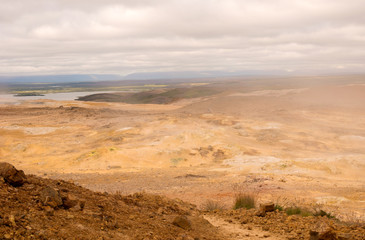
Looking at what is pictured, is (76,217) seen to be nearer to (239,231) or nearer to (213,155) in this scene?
(239,231)

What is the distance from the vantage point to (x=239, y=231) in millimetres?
6852

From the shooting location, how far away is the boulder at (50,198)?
5.33 meters

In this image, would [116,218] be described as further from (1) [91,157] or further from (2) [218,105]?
(2) [218,105]

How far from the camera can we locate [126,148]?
23.1 metres

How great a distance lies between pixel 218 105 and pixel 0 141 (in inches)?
1175

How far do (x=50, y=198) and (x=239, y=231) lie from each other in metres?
3.44

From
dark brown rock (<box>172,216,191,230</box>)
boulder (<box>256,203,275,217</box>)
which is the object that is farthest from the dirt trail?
dark brown rock (<box>172,216,191,230</box>)

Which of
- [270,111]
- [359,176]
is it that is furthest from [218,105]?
[359,176]

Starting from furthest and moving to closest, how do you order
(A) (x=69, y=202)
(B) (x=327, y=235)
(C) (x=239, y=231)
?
(C) (x=239, y=231)
(A) (x=69, y=202)
(B) (x=327, y=235)

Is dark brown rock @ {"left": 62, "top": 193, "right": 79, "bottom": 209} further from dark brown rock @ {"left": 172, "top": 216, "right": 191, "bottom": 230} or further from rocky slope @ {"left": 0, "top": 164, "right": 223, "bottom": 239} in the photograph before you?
dark brown rock @ {"left": 172, "top": 216, "right": 191, "bottom": 230}

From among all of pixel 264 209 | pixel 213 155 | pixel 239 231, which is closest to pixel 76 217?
pixel 239 231

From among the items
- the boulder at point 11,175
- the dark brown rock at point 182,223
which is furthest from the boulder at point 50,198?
the dark brown rock at point 182,223

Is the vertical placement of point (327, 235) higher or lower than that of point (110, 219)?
lower

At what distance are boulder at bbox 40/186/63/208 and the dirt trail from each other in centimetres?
287
